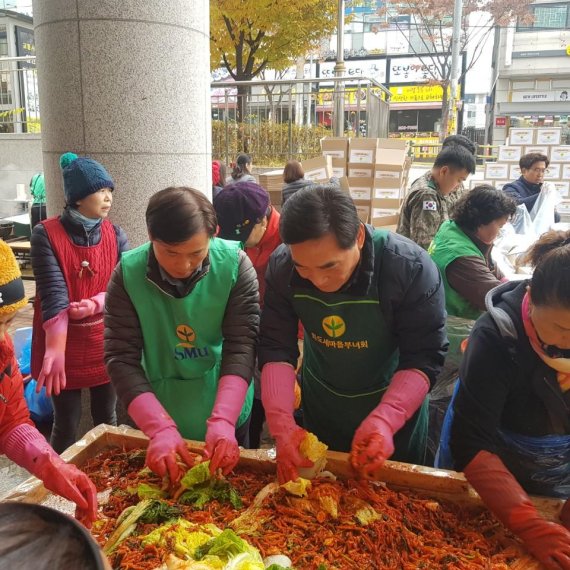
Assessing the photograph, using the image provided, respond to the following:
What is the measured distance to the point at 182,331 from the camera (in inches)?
83.2

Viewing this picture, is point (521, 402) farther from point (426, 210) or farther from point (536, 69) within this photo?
point (536, 69)

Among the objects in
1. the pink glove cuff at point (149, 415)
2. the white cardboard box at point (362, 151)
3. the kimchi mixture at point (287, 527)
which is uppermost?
the white cardboard box at point (362, 151)

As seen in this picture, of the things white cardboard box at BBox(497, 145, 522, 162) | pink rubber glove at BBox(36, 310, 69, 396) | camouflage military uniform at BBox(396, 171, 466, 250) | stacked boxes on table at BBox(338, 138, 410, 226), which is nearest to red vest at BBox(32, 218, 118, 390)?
pink rubber glove at BBox(36, 310, 69, 396)

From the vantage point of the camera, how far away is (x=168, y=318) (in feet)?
6.88

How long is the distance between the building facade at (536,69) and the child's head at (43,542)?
1173 inches

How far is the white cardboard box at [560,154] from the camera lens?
1036 centimetres

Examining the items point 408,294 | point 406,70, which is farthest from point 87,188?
point 406,70

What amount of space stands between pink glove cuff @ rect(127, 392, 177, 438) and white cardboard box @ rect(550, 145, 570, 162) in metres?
10.5

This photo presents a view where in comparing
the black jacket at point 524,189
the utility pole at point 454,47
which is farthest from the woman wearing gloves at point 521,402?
the utility pole at point 454,47

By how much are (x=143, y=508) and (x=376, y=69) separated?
35414 mm

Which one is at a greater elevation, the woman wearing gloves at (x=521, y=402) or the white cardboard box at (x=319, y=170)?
the white cardboard box at (x=319, y=170)

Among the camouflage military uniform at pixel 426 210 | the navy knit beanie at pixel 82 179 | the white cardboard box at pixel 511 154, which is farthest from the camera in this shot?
the white cardboard box at pixel 511 154

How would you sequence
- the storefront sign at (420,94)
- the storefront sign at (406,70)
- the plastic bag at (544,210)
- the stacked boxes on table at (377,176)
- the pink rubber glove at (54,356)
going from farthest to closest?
the storefront sign at (406,70)
the storefront sign at (420,94)
the stacked boxes on table at (377,176)
the plastic bag at (544,210)
the pink rubber glove at (54,356)

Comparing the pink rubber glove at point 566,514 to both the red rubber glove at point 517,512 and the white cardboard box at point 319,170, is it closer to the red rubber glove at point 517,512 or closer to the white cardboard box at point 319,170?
the red rubber glove at point 517,512
